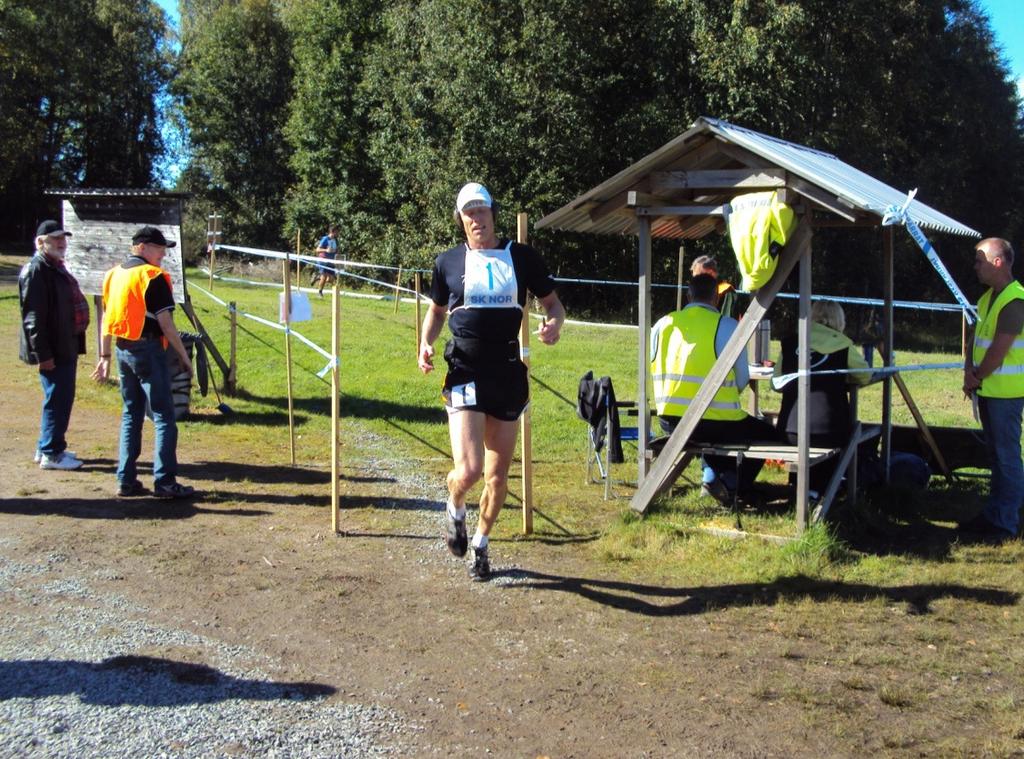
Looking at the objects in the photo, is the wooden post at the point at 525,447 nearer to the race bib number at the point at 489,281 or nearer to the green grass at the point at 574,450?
the green grass at the point at 574,450

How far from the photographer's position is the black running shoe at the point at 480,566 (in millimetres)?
5391

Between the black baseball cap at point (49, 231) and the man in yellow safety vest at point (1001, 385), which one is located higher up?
the black baseball cap at point (49, 231)

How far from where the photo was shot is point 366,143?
34656 mm

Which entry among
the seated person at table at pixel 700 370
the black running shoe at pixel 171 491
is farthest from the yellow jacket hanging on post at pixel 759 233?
the black running shoe at pixel 171 491

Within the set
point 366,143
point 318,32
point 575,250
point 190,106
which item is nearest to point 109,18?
point 190,106

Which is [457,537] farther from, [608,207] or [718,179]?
[718,179]

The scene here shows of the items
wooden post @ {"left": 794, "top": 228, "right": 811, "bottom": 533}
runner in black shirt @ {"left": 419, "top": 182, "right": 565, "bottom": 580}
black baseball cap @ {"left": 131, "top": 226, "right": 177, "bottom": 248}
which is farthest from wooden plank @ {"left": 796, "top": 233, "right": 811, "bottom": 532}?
black baseball cap @ {"left": 131, "top": 226, "right": 177, "bottom": 248}

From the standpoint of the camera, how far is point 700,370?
6.54 meters

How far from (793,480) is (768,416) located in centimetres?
102

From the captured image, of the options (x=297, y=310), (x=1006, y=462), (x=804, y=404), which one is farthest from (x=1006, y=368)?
(x=297, y=310)

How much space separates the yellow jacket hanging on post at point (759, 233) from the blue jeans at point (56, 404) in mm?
5109

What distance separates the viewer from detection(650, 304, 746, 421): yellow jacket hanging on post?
650 centimetres

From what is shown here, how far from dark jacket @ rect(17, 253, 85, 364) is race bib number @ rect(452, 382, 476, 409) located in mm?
4123

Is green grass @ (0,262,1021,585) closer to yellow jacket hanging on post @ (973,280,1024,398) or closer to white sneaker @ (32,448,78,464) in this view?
yellow jacket hanging on post @ (973,280,1024,398)
